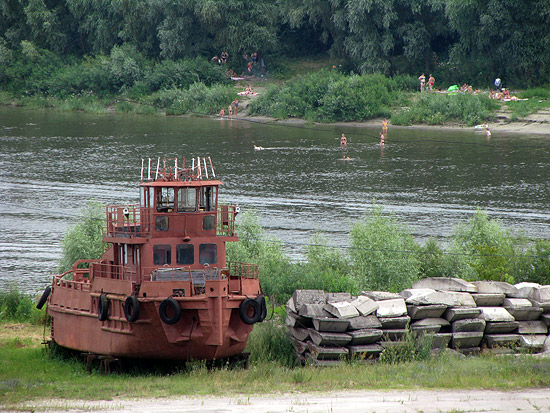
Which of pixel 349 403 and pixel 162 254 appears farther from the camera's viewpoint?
pixel 162 254

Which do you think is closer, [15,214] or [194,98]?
[15,214]

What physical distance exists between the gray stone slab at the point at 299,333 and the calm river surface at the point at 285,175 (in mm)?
11777

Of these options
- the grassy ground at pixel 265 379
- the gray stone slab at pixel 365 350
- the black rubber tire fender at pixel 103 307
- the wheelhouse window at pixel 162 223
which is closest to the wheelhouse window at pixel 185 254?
the wheelhouse window at pixel 162 223

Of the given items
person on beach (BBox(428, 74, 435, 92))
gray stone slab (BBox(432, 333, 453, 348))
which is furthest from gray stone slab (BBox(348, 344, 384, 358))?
person on beach (BBox(428, 74, 435, 92))

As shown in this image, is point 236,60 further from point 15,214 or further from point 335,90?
point 15,214

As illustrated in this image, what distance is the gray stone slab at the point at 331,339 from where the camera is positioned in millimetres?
22938

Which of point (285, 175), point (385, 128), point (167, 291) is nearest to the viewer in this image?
point (167, 291)

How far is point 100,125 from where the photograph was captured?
78438 mm

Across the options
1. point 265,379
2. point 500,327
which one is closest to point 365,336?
point 265,379

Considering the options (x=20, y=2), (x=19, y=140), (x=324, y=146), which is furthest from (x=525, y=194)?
(x=20, y=2)

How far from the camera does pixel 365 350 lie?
75.7 feet

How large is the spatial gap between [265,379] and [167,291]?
3.56 meters

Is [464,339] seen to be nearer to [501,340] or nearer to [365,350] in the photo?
[501,340]

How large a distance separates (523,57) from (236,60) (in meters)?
31.4
